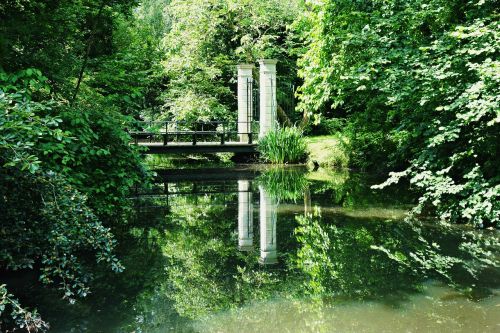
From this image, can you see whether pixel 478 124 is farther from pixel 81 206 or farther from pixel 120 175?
pixel 81 206

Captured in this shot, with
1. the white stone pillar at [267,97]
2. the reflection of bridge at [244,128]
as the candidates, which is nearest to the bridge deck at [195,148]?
the reflection of bridge at [244,128]

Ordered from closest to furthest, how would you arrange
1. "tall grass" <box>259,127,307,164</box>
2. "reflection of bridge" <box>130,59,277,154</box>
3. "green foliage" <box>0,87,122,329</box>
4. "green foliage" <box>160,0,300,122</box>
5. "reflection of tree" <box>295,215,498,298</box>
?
"green foliage" <box>0,87,122,329</box> → "reflection of tree" <box>295,215,498,298</box> → "reflection of bridge" <box>130,59,277,154</box> → "tall grass" <box>259,127,307,164</box> → "green foliage" <box>160,0,300,122</box>

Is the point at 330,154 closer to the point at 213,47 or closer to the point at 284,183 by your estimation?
the point at 284,183

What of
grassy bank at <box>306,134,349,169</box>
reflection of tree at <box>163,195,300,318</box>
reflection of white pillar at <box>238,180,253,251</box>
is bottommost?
reflection of tree at <box>163,195,300,318</box>

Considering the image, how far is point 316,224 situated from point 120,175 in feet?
9.43

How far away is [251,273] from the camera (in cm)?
470

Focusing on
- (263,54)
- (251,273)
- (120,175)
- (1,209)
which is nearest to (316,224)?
(251,273)

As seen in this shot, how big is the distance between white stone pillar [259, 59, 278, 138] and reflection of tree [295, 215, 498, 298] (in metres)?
10.5

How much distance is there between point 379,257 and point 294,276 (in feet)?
3.57

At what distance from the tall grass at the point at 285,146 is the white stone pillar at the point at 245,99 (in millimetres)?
1602

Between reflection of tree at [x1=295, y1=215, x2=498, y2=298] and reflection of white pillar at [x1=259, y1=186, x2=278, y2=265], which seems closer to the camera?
reflection of tree at [x1=295, y1=215, x2=498, y2=298]

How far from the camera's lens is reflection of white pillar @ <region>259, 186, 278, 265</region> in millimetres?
5258

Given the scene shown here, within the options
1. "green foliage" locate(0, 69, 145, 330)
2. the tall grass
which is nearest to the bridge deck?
the tall grass

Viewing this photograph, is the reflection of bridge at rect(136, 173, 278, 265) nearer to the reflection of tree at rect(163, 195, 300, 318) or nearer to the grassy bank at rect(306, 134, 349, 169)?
the reflection of tree at rect(163, 195, 300, 318)
